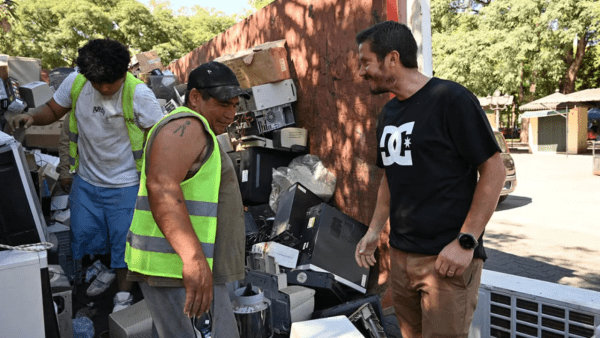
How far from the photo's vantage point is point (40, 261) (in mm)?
2037

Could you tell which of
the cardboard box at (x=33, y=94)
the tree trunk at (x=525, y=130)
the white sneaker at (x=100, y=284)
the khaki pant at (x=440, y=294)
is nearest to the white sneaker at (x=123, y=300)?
the white sneaker at (x=100, y=284)

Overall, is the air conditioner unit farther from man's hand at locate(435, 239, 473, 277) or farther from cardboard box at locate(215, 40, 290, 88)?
cardboard box at locate(215, 40, 290, 88)

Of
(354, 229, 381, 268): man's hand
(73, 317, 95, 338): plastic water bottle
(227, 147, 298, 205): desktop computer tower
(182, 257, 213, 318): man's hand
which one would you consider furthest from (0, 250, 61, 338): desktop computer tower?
(227, 147, 298, 205): desktop computer tower

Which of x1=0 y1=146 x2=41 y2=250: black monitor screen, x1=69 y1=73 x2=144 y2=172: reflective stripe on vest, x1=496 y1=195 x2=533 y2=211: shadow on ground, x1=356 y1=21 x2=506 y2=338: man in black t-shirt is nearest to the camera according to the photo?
x1=356 y1=21 x2=506 y2=338: man in black t-shirt

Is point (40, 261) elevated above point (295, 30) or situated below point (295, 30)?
below

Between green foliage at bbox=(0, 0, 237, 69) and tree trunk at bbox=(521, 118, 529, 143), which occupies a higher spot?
green foliage at bbox=(0, 0, 237, 69)

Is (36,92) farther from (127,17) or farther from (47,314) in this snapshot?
(127,17)

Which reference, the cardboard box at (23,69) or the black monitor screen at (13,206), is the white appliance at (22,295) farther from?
the cardboard box at (23,69)

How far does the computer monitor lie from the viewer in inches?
120

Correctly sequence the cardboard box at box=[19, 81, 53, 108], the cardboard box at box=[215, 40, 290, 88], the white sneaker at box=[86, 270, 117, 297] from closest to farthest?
the white sneaker at box=[86, 270, 117, 297], the cardboard box at box=[215, 40, 290, 88], the cardboard box at box=[19, 81, 53, 108]

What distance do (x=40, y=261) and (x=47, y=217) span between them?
344cm

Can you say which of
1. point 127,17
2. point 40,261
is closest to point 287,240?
point 40,261

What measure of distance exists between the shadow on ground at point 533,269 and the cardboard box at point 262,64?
3.28 meters

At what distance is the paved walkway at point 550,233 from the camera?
534 cm
